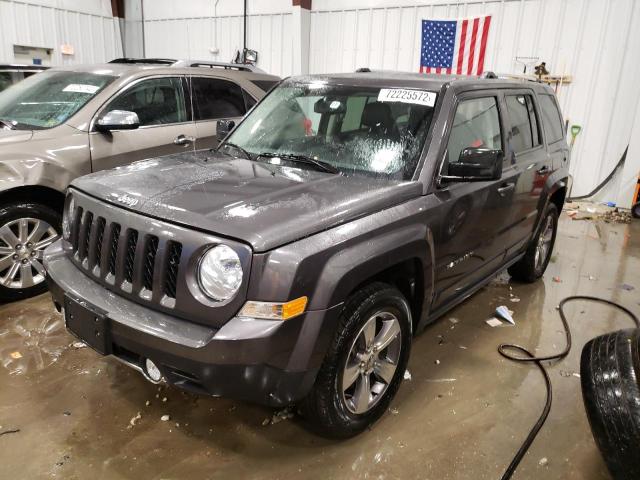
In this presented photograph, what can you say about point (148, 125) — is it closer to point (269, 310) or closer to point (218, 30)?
point (269, 310)

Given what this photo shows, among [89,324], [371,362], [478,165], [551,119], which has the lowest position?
[371,362]

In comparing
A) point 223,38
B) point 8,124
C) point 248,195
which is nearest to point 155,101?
point 8,124

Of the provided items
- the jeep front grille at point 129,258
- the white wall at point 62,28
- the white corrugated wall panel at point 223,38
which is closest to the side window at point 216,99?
the jeep front grille at point 129,258

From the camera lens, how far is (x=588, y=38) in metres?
7.35

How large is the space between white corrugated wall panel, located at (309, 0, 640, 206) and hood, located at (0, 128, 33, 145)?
638 cm

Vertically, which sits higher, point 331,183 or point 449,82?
point 449,82

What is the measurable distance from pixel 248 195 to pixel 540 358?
2291 millimetres

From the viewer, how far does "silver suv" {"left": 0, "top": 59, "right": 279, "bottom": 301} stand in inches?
141

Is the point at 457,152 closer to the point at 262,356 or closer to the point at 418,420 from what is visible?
the point at 418,420

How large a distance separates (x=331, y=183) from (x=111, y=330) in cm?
121

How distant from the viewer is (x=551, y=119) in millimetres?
4312

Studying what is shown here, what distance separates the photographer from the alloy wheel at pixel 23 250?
3.58 metres

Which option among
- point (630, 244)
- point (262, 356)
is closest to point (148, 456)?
point (262, 356)

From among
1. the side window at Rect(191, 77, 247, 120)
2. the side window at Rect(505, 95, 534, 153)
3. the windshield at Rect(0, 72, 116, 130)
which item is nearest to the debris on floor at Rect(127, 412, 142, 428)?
the windshield at Rect(0, 72, 116, 130)
